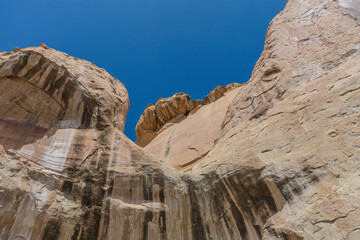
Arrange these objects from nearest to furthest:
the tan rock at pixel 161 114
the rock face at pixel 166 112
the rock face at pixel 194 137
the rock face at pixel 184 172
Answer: the rock face at pixel 184 172 → the rock face at pixel 194 137 → the rock face at pixel 166 112 → the tan rock at pixel 161 114

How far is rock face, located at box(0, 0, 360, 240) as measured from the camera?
6828mm

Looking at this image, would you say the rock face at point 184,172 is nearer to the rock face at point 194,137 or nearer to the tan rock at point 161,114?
the rock face at point 194,137

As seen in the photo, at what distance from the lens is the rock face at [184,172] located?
22.4 ft

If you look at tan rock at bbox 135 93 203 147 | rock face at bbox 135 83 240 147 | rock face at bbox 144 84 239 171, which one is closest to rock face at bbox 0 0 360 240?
rock face at bbox 144 84 239 171

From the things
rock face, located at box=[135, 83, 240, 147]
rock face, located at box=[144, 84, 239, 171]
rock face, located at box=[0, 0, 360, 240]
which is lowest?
rock face, located at box=[0, 0, 360, 240]

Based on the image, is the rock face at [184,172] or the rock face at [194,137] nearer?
the rock face at [184,172]

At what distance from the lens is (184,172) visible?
9258mm

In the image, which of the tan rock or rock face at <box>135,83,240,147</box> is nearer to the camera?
rock face at <box>135,83,240,147</box>

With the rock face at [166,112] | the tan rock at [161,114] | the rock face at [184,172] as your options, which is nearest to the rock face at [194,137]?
the rock face at [166,112]

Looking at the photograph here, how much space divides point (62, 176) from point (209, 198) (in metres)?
3.86

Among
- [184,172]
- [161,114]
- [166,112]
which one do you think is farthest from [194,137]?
[161,114]

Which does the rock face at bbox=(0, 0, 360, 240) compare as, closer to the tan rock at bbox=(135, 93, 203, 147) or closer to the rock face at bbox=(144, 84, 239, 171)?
the rock face at bbox=(144, 84, 239, 171)

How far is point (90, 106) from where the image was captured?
32.0 feet

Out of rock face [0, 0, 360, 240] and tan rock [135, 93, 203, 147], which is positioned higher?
tan rock [135, 93, 203, 147]
